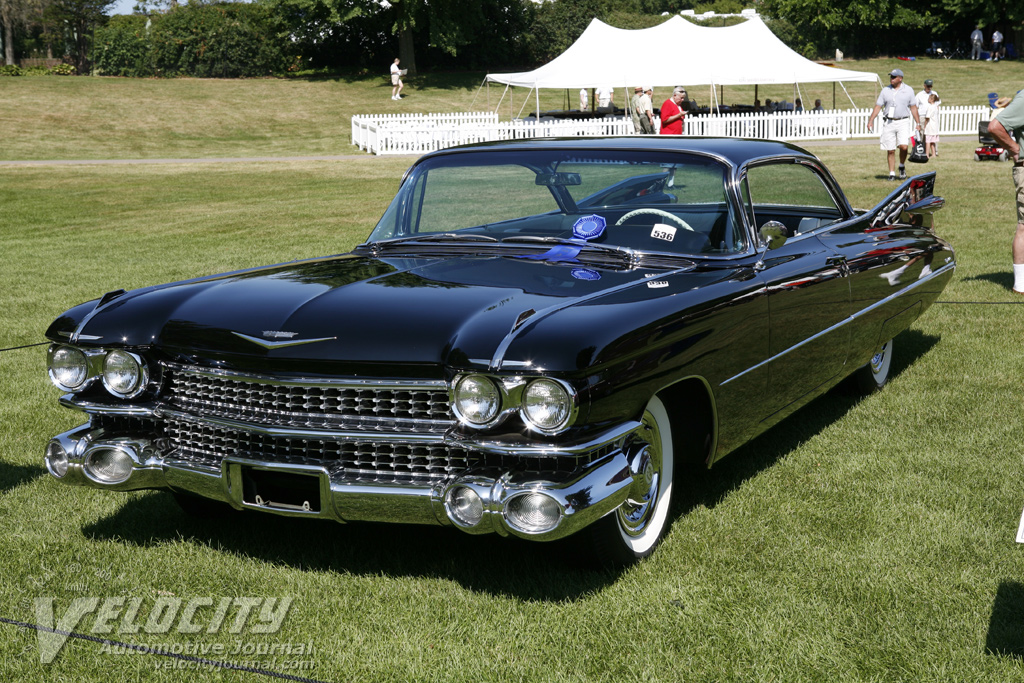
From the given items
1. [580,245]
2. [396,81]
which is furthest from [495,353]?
[396,81]

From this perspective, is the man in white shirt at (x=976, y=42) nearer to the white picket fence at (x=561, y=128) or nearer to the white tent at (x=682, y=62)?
the white picket fence at (x=561, y=128)

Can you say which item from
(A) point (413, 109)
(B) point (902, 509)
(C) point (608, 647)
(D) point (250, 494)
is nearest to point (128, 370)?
(D) point (250, 494)

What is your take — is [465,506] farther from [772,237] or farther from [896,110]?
[896,110]

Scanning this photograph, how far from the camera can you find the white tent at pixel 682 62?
29.2 metres

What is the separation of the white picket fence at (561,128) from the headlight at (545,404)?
85.5 ft

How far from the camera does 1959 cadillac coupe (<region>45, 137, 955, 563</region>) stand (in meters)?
3.34

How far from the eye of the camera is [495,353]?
329cm

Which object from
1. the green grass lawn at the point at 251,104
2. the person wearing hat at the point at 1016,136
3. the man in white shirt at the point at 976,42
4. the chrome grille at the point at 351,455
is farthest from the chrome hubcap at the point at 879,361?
the man in white shirt at the point at 976,42

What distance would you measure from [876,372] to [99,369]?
450 cm

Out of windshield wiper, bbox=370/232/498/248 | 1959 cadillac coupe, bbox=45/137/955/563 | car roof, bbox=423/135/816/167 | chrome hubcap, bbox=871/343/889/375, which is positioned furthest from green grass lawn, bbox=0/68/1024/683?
car roof, bbox=423/135/816/167

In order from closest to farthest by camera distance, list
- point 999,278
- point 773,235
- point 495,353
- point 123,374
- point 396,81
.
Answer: point 495,353 → point 123,374 → point 773,235 → point 999,278 → point 396,81

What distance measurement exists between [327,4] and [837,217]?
4635 cm

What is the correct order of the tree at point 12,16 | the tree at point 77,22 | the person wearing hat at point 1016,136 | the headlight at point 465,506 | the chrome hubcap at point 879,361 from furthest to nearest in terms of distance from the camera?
1. the tree at point 77,22
2. the tree at point 12,16
3. the person wearing hat at point 1016,136
4. the chrome hubcap at point 879,361
5. the headlight at point 465,506

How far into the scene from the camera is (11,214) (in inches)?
721
